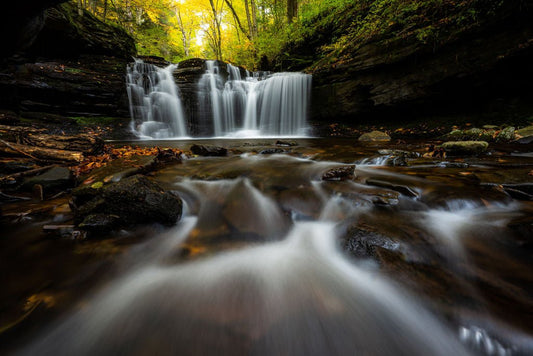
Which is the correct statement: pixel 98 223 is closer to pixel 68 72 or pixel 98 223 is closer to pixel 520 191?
pixel 520 191

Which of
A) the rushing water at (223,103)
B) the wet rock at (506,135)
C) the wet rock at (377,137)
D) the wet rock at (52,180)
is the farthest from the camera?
the rushing water at (223,103)

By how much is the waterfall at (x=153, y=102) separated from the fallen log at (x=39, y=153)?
23.6 feet

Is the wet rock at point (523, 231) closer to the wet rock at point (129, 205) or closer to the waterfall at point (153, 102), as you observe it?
the wet rock at point (129, 205)

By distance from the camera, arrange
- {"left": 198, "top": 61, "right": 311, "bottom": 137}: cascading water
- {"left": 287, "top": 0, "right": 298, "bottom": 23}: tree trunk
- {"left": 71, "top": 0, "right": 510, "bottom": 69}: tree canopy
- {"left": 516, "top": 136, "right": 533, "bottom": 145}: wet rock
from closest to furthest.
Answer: {"left": 516, "top": 136, "right": 533, "bottom": 145}: wet rock → {"left": 71, "top": 0, "right": 510, "bottom": 69}: tree canopy → {"left": 198, "top": 61, "right": 311, "bottom": 137}: cascading water → {"left": 287, "top": 0, "right": 298, "bottom": 23}: tree trunk

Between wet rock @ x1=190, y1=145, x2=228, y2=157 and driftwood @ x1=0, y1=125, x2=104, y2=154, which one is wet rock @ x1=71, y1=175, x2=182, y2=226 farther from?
wet rock @ x1=190, y1=145, x2=228, y2=157

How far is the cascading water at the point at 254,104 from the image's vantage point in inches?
447

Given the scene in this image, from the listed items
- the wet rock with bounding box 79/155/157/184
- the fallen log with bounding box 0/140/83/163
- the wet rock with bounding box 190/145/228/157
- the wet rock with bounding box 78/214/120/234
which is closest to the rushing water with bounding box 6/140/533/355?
the wet rock with bounding box 78/214/120/234

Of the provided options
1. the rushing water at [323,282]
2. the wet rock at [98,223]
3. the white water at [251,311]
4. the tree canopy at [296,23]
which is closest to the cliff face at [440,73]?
the tree canopy at [296,23]

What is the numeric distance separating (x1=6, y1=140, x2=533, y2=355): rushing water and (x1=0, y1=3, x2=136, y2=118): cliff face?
10338mm

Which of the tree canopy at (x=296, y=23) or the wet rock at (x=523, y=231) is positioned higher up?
the tree canopy at (x=296, y=23)

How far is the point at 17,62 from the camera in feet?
26.7

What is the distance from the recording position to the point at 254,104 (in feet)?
40.5

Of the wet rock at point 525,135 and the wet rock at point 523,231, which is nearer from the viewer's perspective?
the wet rock at point 523,231

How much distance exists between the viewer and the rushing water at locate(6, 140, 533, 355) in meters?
1.13
